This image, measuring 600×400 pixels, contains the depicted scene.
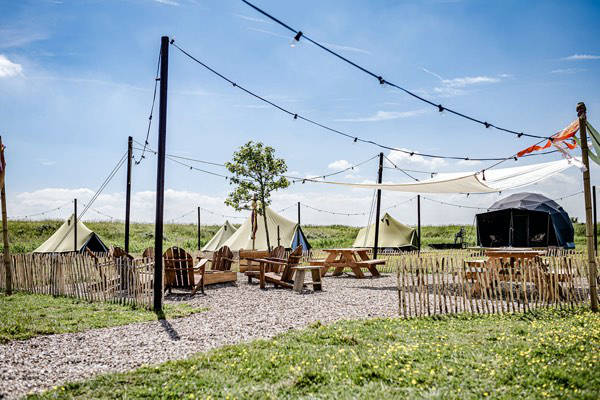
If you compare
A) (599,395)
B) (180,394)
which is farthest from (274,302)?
(599,395)

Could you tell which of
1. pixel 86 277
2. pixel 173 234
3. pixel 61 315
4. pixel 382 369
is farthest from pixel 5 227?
pixel 173 234

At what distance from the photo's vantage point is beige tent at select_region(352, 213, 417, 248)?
22.2 m

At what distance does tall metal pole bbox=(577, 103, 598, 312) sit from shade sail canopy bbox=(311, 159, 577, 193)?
7.60 ft

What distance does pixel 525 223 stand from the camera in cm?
2222

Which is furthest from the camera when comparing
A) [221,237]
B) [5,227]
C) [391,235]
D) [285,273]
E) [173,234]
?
[173,234]

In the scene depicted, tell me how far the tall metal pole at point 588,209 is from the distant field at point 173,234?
1981cm

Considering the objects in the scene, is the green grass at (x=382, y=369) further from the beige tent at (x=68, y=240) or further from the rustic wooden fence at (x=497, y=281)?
the beige tent at (x=68, y=240)

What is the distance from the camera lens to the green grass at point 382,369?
3451 millimetres

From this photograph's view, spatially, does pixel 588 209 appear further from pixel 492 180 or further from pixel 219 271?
pixel 219 271

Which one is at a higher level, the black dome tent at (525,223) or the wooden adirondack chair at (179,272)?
the black dome tent at (525,223)

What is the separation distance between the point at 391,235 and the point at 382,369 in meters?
19.2

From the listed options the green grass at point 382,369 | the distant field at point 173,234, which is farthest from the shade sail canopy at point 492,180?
the distant field at point 173,234

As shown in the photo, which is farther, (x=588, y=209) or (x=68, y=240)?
(x=68, y=240)

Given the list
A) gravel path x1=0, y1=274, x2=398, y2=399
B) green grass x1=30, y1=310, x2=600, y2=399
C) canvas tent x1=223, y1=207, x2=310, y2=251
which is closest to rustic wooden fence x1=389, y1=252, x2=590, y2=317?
gravel path x1=0, y1=274, x2=398, y2=399
